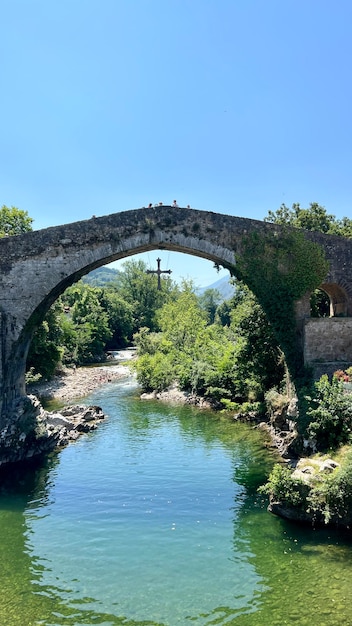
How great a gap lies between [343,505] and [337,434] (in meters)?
2.23

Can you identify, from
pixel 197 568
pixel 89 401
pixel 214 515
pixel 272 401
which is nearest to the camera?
pixel 197 568

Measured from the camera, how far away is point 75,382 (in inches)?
1156

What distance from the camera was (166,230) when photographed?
15.1 m

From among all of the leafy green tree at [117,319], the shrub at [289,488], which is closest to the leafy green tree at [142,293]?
the leafy green tree at [117,319]

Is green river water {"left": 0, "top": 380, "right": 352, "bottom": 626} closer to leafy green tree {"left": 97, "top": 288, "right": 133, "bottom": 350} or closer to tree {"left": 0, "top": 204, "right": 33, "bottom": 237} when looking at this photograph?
tree {"left": 0, "top": 204, "right": 33, "bottom": 237}

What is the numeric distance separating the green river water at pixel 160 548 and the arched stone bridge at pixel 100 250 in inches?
149

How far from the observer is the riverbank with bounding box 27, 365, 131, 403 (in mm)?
25719

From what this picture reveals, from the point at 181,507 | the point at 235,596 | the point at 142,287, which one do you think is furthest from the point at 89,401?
the point at 142,287

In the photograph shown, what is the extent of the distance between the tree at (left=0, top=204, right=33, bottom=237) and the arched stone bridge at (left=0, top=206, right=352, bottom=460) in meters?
12.6

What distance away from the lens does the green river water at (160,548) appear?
7637 mm

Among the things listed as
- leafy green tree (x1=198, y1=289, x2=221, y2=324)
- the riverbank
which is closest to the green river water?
the riverbank

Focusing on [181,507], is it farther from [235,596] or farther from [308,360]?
[308,360]

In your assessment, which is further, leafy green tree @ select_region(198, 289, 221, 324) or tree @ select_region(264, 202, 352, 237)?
leafy green tree @ select_region(198, 289, 221, 324)

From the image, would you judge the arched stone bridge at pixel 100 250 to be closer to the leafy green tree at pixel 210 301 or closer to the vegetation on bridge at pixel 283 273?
the vegetation on bridge at pixel 283 273
